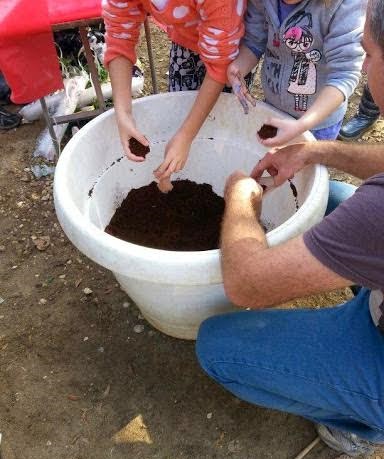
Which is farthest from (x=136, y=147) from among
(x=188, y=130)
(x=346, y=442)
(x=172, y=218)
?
(x=346, y=442)

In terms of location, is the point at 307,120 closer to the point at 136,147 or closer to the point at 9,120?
the point at 136,147

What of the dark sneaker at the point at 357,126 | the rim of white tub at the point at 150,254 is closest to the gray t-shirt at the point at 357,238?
the rim of white tub at the point at 150,254

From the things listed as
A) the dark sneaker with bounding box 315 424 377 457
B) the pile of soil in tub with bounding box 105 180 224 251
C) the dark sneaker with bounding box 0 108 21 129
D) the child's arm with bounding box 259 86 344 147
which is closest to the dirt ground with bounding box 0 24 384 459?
the dark sneaker with bounding box 315 424 377 457

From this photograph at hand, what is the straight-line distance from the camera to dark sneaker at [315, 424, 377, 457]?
1256mm

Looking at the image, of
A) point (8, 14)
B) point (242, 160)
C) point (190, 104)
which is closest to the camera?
point (190, 104)

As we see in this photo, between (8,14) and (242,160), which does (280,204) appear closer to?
(242,160)

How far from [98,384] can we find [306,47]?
1.10 m

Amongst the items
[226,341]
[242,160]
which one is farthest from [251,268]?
[242,160]

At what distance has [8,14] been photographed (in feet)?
5.43

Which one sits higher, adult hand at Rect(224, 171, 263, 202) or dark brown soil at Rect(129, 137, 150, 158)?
adult hand at Rect(224, 171, 263, 202)

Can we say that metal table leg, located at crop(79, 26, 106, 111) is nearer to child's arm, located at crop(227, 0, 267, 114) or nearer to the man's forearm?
child's arm, located at crop(227, 0, 267, 114)

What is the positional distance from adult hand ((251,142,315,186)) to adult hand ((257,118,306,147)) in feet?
0.09

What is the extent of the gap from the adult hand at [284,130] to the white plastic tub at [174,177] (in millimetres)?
78

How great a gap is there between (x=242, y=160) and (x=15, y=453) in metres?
1.06
